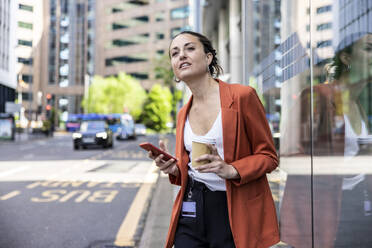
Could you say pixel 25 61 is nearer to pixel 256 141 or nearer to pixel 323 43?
pixel 323 43

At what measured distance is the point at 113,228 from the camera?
5469 millimetres

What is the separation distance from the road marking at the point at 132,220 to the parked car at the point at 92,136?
14.3 metres

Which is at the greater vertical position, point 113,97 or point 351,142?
point 113,97

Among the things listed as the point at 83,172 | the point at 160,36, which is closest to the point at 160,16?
the point at 160,36

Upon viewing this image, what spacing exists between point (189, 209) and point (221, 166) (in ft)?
1.18

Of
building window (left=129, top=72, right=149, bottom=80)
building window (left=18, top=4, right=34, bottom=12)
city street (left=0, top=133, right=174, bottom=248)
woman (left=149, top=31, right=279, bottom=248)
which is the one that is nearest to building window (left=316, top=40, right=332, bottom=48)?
woman (left=149, top=31, right=279, bottom=248)

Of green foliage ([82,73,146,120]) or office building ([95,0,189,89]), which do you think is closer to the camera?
green foliage ([82,73,146,120])

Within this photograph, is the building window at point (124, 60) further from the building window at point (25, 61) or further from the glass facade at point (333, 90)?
the glass facade at point (333, 90)

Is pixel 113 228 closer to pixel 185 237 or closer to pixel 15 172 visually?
pixel 185 237

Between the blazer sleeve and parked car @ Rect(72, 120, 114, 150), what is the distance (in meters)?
20.9

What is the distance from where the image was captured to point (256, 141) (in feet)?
6.31

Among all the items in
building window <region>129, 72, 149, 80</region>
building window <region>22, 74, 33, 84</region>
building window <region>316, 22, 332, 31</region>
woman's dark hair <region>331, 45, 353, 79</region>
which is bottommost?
woman's dark hair <region>331, 45, 353, 79</region>

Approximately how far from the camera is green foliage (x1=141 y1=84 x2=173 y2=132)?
2682 inches

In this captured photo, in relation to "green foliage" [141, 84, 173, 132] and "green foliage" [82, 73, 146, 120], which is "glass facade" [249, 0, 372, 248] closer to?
"green foliage" [82, 73, 146, 120]
